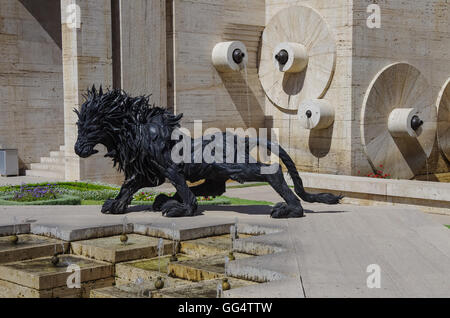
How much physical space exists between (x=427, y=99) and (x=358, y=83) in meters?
3.06

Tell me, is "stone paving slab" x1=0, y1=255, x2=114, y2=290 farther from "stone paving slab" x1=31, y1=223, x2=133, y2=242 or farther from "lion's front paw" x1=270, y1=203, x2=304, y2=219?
"lion's front paw" x1=270, y1=203, x2=304, y2=219

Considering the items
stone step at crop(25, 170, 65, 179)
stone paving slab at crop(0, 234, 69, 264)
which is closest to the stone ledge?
stone step at crop(25, 170, 65, 179)

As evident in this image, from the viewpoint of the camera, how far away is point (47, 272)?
5.58m

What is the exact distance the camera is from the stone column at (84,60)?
15023mm

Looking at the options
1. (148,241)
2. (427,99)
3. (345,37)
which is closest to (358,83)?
(345,37)

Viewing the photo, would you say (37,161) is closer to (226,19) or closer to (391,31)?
→ (226,19)

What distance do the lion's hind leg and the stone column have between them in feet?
27.5

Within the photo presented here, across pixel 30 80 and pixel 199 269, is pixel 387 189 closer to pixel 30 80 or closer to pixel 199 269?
pixel 199 269

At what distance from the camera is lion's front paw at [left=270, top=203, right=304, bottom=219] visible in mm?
7846

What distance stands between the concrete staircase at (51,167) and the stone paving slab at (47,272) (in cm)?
1090

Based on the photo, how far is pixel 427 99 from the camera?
18.6 m

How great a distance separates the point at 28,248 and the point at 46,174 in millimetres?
11380

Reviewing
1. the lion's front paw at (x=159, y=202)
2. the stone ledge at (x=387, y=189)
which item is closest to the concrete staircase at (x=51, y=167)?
the stone ledge at (x=387, y=189)
